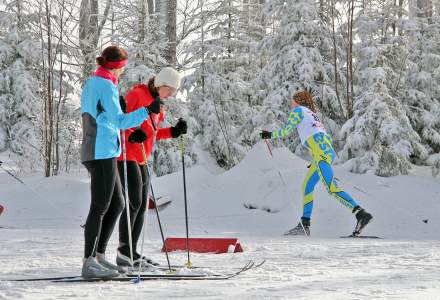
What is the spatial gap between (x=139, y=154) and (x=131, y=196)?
338mm

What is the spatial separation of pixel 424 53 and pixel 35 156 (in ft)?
37.7

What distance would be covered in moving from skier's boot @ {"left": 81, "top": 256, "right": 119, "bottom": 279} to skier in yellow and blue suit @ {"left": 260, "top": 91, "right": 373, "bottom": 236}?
392cm

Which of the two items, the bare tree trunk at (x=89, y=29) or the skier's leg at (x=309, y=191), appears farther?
the bare tree trunk at (x=89, y=29)

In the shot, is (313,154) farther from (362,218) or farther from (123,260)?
(123,260)

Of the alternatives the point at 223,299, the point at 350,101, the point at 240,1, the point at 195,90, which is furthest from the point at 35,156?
the point at 223,299

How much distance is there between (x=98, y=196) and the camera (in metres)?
4.50

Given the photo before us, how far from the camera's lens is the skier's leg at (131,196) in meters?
5.04

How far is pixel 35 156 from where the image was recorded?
18828 mm

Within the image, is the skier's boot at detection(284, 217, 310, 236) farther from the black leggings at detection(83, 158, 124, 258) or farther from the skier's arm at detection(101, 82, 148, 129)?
the skier's arm at detection(101, 82, 148, 129)

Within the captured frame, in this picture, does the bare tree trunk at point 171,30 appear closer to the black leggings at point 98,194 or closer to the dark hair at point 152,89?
the dark hair at point 152,89

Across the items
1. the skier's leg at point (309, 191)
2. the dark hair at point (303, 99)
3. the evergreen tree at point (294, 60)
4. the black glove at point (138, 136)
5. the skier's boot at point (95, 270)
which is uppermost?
the evergreen tree at point (294, 60)

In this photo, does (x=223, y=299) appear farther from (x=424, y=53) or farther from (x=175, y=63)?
(x=424, y=53)

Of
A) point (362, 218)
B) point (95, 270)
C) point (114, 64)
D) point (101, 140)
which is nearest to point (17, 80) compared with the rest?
point (362, 218)

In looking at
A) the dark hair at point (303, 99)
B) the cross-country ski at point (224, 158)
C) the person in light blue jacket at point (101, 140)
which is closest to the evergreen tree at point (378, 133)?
the cross-country ski at point (224, 158)
